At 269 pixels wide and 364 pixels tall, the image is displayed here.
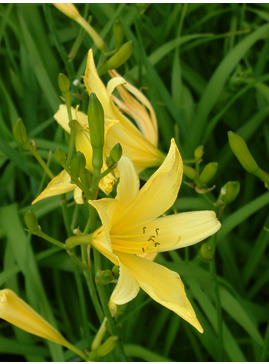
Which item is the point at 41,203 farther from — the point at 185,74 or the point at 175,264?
the point at 185,74

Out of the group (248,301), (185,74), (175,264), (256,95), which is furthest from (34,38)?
(248,301)

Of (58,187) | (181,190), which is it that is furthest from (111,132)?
(181,190)

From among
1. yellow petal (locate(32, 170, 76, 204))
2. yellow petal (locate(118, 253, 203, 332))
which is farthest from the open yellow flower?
yellow petal (locate(118, 253, 203, 332))

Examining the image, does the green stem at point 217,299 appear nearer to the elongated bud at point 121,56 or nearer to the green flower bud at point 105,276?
the green flower bud at point 105,276

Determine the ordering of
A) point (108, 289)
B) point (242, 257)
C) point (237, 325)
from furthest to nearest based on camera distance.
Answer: point (242, 257), point (237, 325), point (108, 289)

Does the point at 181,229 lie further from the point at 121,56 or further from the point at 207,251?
the point at 121,56

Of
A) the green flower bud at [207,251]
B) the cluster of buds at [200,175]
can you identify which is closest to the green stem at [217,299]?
Result: the green flower bud at [207,251]
